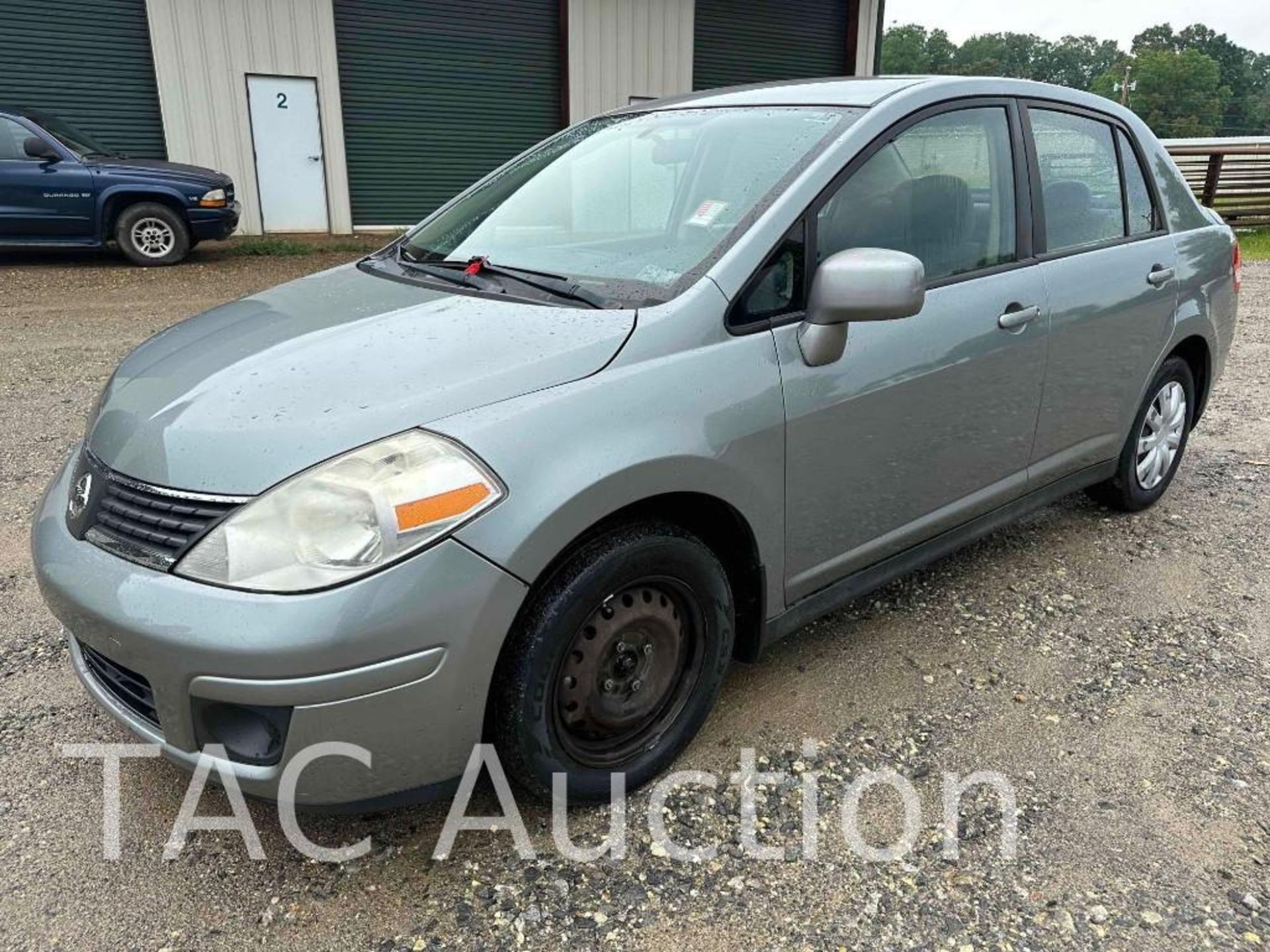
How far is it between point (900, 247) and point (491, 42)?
13.3 metres

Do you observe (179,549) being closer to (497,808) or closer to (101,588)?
(101,588)

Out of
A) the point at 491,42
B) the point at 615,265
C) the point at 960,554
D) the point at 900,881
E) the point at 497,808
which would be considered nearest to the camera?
the point at 900,881

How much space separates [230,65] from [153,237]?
3445mm

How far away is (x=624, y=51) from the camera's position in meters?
15.3

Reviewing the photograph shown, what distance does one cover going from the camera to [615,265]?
8.61 ft

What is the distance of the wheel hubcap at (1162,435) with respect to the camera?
4059 mm

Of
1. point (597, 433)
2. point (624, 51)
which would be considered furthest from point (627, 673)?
point (624, 51)

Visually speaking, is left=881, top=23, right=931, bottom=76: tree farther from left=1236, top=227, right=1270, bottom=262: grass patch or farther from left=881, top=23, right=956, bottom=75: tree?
left=1236, top=227, right=1270, bottom=262: grass patch

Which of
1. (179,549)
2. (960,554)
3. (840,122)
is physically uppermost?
(840,122)

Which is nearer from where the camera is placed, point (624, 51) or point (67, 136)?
point (67, 136)

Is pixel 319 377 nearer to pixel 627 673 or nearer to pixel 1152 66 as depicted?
pixel 627 673

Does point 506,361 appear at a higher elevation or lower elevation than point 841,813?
higher

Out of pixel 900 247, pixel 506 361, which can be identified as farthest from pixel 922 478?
pixel 506 361

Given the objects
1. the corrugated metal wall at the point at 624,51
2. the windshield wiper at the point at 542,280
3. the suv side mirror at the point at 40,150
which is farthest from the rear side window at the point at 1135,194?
the corrugated metal wall at the point at 624,51
